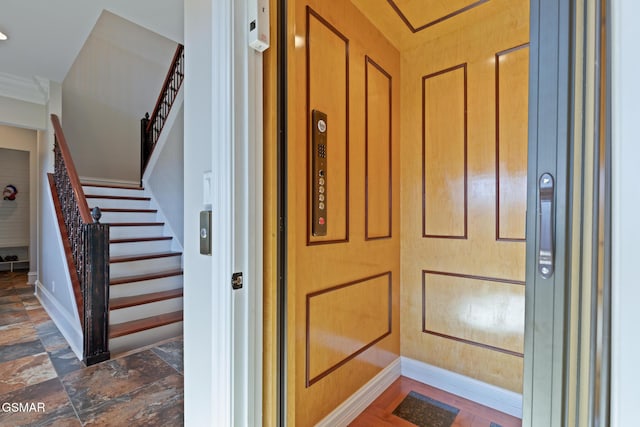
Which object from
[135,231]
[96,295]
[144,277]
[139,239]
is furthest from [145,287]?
[135,231]

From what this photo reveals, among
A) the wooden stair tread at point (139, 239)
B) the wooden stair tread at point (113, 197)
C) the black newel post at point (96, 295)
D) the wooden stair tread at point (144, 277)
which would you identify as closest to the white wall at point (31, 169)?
the wooden stair tread at point (113, 197)

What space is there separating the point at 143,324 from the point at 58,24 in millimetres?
2783

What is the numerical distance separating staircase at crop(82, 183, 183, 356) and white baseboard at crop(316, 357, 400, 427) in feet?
6.56

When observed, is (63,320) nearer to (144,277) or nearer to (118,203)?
(144,277)

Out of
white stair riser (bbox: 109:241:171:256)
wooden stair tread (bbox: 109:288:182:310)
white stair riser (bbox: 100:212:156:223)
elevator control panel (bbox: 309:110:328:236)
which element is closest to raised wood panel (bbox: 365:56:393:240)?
elevator control panel (bbox: 309:110:328:236)

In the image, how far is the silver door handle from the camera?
1.96 ft

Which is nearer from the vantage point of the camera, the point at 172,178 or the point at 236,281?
the point at 236,281

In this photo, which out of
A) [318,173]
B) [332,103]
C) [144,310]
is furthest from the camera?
[144,310]

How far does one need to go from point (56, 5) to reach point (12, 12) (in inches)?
17.0

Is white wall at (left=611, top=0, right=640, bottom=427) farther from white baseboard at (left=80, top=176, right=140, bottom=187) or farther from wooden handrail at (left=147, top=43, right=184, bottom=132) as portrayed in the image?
white baseboard at (left=80, top=176, right=140, bottom=187)

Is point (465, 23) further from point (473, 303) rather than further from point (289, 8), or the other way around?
point (473, 303)

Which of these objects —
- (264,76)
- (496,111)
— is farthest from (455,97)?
(264,76)

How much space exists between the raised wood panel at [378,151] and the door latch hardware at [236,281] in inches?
46.9

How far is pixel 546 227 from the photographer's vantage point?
61 centimetres
